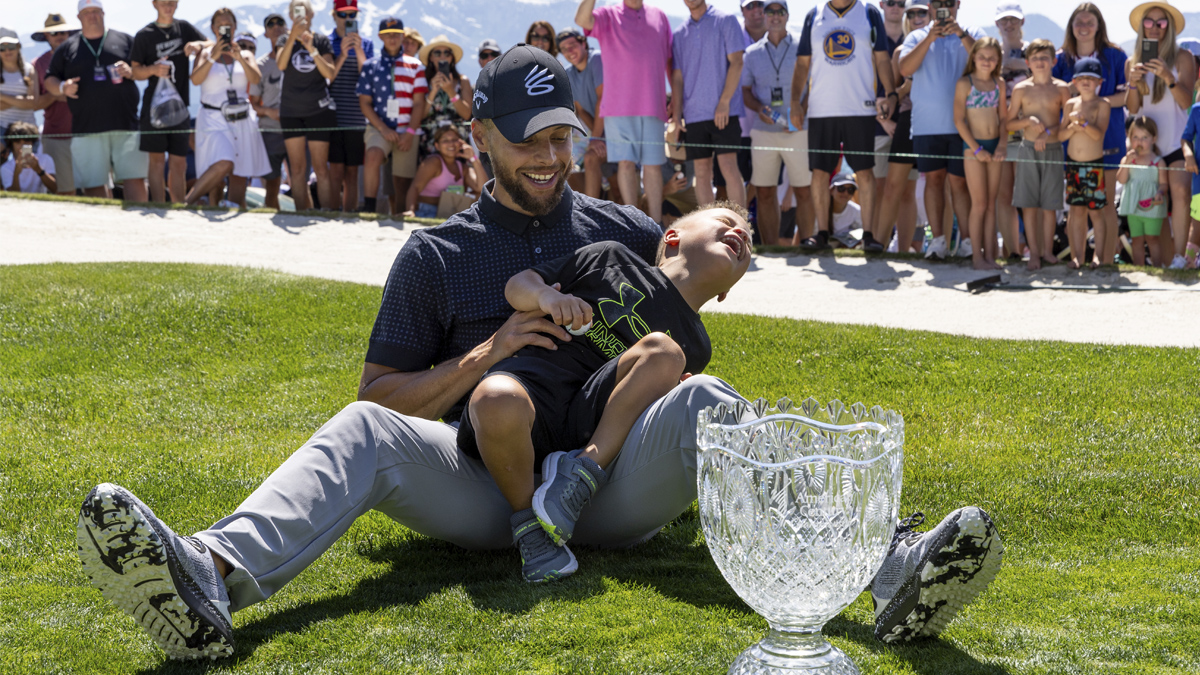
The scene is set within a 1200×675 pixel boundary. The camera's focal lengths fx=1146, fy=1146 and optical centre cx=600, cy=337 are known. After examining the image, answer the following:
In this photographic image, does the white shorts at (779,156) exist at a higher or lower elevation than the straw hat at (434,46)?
lower

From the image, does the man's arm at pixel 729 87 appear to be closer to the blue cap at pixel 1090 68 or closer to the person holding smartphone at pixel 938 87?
the person holding smartphone at pixel 938 87

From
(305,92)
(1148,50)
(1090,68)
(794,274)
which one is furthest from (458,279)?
(305,92)

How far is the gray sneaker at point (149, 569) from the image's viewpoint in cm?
231

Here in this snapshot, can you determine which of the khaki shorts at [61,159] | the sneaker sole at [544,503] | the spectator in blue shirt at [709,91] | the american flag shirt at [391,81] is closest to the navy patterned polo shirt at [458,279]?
the sneaker sole at [544,503]

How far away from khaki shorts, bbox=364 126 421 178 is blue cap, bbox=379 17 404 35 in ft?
2.98

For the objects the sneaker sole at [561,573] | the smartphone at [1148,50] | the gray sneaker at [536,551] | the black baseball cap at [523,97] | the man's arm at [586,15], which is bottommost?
the sneaker sole at [561,573]

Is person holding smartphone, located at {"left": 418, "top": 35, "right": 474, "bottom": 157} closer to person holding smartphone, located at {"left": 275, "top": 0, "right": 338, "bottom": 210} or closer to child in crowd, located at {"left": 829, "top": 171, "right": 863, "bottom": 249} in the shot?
person holding smartphone, located at {"left": 275, "top": 0, "right": 338, "bottom": 210}

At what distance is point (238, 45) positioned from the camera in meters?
10.8

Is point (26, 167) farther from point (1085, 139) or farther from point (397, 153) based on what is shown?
point (1085, 139)

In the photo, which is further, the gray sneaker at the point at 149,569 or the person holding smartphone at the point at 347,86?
the person holding smartphone at the point at 347,86

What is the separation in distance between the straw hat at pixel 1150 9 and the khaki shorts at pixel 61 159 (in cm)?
992

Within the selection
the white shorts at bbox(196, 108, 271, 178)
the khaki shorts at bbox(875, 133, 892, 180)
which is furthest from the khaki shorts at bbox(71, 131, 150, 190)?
the khaki shorts at bbox(875, 133, 892, 180)

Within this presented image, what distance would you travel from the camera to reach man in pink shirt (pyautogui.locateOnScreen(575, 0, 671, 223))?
9.11m

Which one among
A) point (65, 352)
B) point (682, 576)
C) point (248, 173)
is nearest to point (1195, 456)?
point (682, 576)
